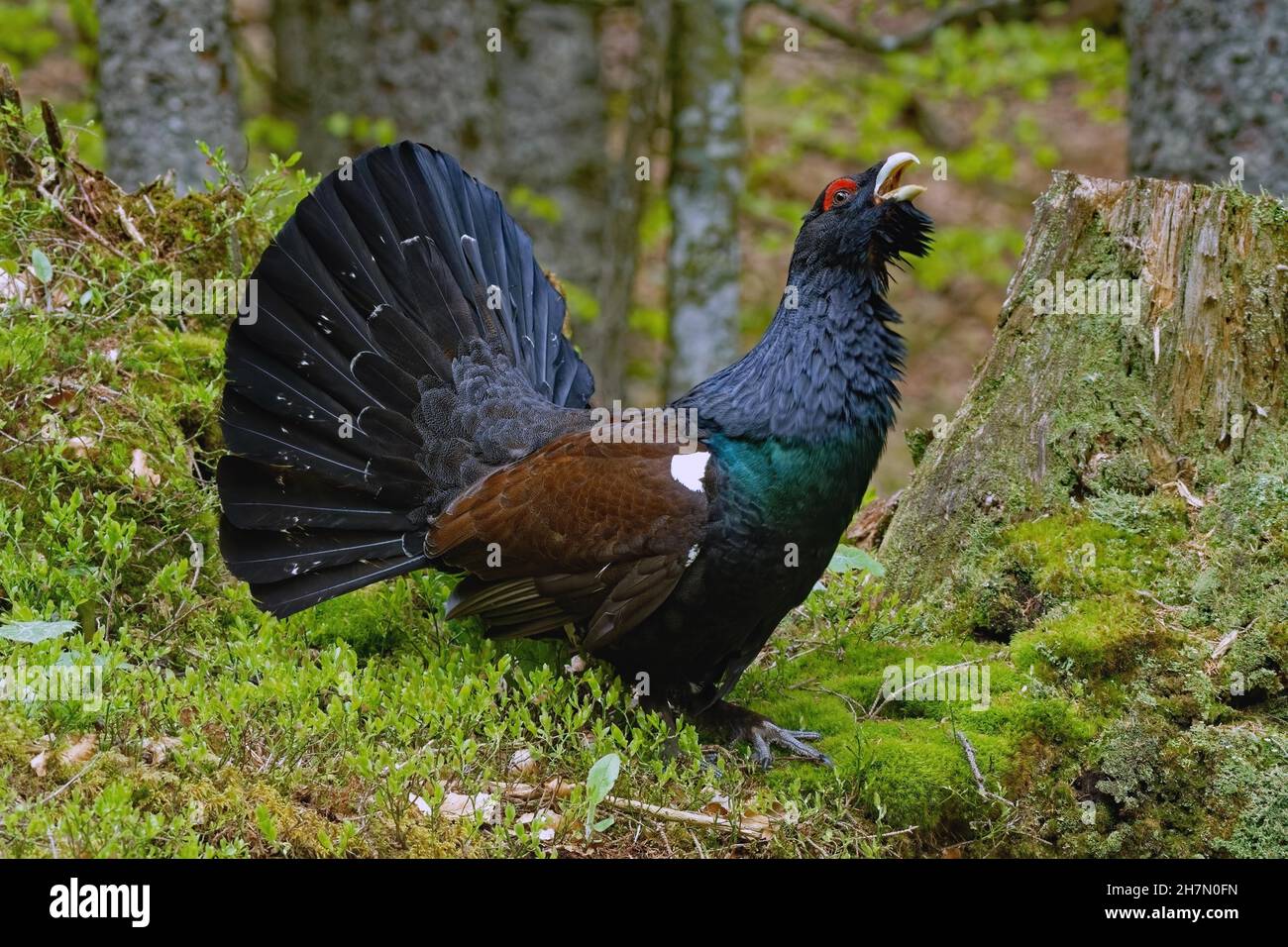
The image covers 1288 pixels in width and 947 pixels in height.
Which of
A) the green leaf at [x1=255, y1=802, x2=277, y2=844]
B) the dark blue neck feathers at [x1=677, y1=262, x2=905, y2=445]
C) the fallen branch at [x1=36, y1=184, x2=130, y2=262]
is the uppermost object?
the fallen branch at [x1=36, y1=184, x2=130, y2=262]

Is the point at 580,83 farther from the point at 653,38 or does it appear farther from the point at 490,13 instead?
the point at 653,38

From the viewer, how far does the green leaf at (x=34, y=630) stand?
12.6 feet

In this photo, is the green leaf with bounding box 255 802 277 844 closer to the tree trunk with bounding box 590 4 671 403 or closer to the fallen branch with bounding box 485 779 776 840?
the fallen branch with bounding box 485 779 776 840

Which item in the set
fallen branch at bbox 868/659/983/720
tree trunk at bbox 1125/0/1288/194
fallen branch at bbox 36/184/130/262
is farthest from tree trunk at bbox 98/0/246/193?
tree trunk at bbox 1125/0/1288/194

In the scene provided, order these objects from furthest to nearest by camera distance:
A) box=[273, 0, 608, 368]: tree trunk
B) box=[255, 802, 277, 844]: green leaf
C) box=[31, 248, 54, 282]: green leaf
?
box=[273, 0, 608, 368]: tree trunk → box=[31, 248, 54, 282]: green leaf → box=[255, 802, 277, 844]: green leaf

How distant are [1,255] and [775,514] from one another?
12.2 ft

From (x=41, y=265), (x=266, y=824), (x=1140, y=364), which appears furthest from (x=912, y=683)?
(x=41, y=265)

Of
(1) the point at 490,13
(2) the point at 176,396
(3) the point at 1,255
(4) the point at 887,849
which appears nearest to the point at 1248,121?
(4) the point at 887,849

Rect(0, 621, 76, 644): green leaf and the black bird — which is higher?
the black bird

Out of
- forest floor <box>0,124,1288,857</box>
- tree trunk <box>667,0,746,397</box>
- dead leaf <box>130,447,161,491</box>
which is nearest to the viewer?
forest floor <box>0,124,1288,857</box>

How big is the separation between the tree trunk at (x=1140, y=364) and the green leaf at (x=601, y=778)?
1822mm

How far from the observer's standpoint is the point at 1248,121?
661cm

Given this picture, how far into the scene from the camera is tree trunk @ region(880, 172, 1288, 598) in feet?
15.7

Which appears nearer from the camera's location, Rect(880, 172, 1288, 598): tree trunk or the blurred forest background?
Rect(880, 172, 1288, 598): tree trunk
